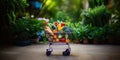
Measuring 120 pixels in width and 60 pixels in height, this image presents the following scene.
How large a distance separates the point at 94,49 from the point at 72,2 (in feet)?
10.6

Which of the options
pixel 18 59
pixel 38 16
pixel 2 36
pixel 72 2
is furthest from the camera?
pixel 72 2

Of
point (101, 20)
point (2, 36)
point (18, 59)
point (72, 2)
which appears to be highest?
point (72, 2)

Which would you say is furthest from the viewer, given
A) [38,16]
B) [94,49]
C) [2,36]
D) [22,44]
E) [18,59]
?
[38,16]

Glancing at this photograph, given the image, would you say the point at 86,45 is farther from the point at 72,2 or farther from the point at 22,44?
the point at 72,2

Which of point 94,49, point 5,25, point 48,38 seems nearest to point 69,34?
point 48,38

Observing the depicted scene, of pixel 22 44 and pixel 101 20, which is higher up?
pixel 101 20

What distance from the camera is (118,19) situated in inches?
255

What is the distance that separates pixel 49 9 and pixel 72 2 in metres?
1.20

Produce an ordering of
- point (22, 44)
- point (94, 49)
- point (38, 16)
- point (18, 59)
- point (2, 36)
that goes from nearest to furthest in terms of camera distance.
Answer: point (18, 59) → point (94, 49) → point (22, 44) → point (2, 36) → point (38, 16)

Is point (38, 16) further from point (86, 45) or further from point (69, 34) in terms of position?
point (86, 45)

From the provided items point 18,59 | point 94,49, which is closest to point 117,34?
point 94,49

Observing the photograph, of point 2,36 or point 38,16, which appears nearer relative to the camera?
point 2,36

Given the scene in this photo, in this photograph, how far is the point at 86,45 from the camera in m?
5.95

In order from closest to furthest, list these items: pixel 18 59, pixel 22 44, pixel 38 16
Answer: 1. pixel 18 59
2. pixel 22 44
3. pixel 38 16
